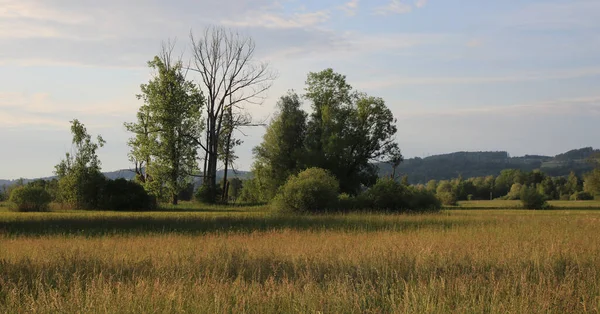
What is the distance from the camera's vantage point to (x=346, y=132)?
189 feet

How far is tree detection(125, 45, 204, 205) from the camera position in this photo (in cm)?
5103

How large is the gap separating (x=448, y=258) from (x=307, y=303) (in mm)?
5324

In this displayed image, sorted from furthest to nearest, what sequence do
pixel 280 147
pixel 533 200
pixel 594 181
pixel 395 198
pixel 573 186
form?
1. pixel 573 186
2. pixel 594 181
3. pixel 280 147
4. pixel 533 200
5. pixel 395 198

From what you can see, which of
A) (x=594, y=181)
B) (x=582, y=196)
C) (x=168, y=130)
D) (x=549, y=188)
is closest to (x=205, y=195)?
(x=168, y=130)

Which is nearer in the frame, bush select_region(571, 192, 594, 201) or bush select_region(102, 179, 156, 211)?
bush select_region(102, 179, 156, 211)

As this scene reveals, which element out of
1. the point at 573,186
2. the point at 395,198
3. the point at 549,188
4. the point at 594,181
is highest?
the point at 594,181

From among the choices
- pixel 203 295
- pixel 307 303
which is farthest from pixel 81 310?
pixel 307 303

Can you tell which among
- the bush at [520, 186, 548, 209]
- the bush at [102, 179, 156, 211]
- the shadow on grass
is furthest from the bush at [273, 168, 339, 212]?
the bush at [520, 186, 548, 209]

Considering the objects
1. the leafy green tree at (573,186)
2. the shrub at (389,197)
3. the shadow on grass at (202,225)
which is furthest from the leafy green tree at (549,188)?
the shadow on grass at (202,225)

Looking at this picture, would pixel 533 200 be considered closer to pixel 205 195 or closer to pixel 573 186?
pixel 205 195

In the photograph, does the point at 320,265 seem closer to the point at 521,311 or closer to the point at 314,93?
the point at 521,311

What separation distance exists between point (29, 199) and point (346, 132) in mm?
32149

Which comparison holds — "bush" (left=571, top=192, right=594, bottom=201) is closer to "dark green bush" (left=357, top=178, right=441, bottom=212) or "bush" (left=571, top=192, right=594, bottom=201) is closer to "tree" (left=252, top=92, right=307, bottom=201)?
"tree" (left=252, top=92, right=307, bottom=201)

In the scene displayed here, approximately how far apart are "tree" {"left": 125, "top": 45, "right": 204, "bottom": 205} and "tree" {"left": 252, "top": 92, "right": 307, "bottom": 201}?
8.85 metres
